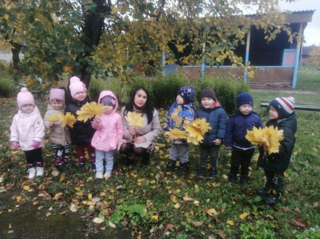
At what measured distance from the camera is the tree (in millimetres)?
2648

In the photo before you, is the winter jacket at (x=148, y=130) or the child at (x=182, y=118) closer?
the child at (x=182, y=118)

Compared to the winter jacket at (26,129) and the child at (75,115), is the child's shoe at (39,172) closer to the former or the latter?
the winter jacket at (26,129)

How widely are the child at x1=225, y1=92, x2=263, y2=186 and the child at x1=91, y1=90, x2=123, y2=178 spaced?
60.7 inches

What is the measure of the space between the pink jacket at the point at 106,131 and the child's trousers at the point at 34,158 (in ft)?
2.79

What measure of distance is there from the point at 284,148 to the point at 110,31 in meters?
3.26

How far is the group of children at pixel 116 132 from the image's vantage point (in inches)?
116

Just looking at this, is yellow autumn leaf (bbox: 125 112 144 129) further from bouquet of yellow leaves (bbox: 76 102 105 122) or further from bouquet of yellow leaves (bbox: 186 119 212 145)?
bouquet of yellow leaves (bbox: 186 119 212 145)

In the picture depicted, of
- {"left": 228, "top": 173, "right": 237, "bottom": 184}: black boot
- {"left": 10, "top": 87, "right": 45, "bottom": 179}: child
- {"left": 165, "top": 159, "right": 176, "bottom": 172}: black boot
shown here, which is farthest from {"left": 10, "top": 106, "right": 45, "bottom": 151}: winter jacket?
{"left": 228, "top": 173, "right": 237, "bottom": 184}: black boot

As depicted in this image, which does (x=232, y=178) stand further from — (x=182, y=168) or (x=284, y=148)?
(x=284, y=148)

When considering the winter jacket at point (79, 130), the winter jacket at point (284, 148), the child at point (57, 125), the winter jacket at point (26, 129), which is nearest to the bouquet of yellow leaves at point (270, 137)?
the winter jacket at point (284, 148)

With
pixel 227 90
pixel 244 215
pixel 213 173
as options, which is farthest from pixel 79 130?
pixel 227 90

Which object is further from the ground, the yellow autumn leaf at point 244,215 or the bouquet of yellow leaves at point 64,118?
the bouquet of yellow leaves at point 64,118

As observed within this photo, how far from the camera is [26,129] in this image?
10.3 ft

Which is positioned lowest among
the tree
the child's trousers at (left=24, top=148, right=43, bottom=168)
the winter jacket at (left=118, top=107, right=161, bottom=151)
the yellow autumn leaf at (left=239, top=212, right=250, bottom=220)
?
the yellow autumn leaf at (left=239, top=212, right=250, bottom=220)
